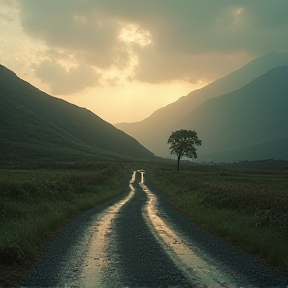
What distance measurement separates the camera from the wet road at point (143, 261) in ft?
33.2

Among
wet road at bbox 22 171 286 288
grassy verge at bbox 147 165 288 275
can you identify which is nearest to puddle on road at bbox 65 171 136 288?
wet road at bbox 22 171 286 288

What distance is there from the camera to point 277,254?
505 inches

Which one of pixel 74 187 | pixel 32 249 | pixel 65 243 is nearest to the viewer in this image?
pixel 32 249

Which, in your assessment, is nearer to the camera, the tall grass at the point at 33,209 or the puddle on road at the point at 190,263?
the puddle on road at the point at 190,263

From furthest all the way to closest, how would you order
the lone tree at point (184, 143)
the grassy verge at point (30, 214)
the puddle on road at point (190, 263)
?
1. the lone tree at point (184, 143)
2. the grassy verge at point (30, 214)
3. the puddle on road at point (190, 263)

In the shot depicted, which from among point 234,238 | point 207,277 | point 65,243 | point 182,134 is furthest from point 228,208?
point 182,134

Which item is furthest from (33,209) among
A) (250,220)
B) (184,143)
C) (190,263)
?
(184,143)

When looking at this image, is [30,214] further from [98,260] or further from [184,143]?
[184,143]

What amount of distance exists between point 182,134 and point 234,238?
105533 millimetres

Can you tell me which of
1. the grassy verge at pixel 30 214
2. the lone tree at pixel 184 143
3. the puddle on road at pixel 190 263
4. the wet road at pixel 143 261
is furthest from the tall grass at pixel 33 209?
the lone tree at pixel 184 143

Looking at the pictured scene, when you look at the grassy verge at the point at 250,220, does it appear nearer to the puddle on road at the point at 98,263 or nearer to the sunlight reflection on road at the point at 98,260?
the puddle on road at the point at 98,263

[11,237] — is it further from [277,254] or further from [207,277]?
[277,254]

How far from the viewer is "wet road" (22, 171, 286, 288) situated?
10109 millimetres

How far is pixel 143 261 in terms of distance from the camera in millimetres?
12414
